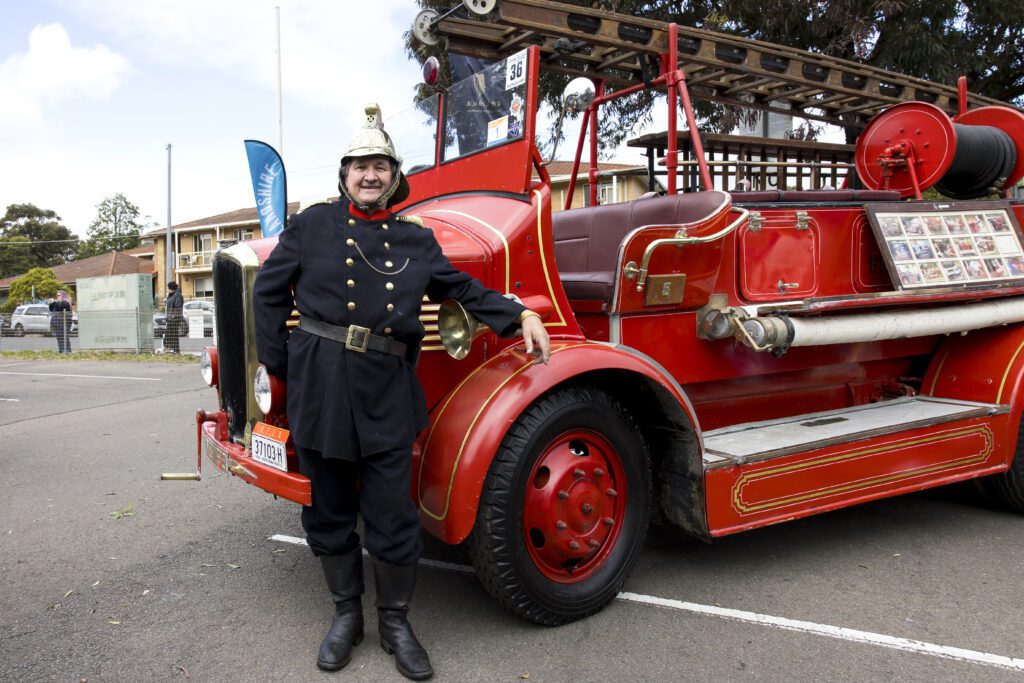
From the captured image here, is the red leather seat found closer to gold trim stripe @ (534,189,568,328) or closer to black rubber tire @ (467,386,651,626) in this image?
gold trim stripe @ (534,189,568,328)

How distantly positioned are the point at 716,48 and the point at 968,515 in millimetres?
3056

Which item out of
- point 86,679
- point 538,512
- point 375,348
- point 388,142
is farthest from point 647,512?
point 86,679

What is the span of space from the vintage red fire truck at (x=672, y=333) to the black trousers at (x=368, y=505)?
10 cm

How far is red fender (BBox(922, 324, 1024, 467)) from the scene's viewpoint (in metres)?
4.25

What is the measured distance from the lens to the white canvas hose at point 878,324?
3.65 meters

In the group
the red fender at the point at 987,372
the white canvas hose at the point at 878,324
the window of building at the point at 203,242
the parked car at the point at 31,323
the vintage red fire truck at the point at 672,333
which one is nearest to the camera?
the vintage red fire truck at the point at 672,333

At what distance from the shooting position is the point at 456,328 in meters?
3.03

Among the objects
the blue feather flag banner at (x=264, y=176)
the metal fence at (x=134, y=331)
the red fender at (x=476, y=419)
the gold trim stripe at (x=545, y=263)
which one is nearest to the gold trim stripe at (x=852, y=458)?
the red fender at (x=476, y=419)

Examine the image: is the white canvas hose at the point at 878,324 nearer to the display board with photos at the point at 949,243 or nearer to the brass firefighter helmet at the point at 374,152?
the display board with photos at the point at 949,243

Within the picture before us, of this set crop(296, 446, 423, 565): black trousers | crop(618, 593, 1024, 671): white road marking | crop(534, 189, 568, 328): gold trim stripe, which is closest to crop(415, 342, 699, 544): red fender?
crop(296, 446, 423, 565): black trousers

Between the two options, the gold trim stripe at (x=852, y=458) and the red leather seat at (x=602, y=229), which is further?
the red leather seat at (x=602, y=229)

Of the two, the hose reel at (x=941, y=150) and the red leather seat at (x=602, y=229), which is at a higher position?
the hose reel at (x=941, y=150)

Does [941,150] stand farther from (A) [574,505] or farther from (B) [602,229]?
(A) [574,505]

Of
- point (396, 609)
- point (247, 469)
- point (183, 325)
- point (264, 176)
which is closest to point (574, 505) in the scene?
point (396, 609)
